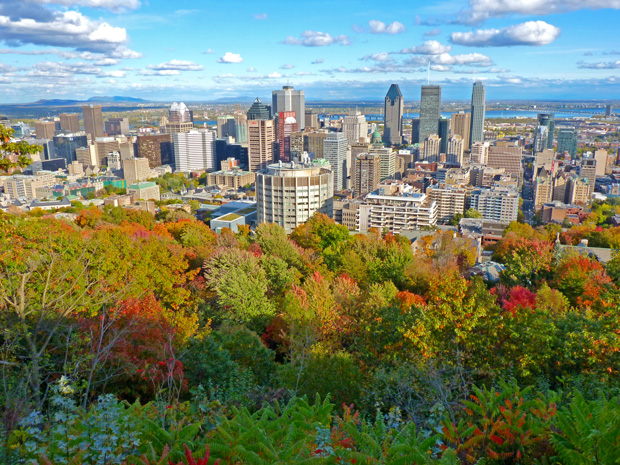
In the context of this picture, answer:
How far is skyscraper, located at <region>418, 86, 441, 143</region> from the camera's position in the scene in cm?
12456

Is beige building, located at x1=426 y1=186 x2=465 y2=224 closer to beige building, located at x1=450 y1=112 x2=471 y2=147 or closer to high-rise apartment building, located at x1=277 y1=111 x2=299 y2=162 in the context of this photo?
high-rise apartment building, located at x1=277 y1=111 x2=299 y2=162

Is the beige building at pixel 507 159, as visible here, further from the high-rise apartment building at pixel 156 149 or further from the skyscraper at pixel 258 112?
the high-rise apartment building at pixel 156 149

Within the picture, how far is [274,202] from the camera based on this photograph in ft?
105

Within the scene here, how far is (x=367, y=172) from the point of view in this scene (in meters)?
73.1

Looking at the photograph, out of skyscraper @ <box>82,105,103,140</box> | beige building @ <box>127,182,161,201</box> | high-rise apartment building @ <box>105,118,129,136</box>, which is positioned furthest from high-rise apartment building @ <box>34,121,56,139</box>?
beige building @ <box>127,182,161,201</box>

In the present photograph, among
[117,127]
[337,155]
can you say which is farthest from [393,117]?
[117,127]

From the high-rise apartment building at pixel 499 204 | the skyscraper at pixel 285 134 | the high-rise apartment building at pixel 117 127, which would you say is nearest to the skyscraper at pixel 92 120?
the high-rise apartment building at pixel 117 127

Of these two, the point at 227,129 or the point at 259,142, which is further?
the point at 227,129

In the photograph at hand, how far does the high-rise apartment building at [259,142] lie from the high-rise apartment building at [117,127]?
2713 inches

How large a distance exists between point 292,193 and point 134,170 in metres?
51.8

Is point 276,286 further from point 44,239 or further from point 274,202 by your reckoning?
point 274,202

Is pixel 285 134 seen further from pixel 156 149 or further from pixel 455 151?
pixel 455 151

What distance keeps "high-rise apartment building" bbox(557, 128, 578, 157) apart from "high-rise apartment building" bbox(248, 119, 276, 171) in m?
65.5

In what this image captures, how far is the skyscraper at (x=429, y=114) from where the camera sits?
409ft
